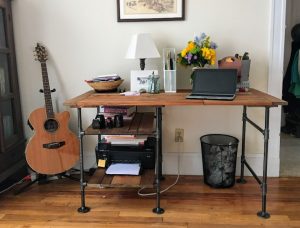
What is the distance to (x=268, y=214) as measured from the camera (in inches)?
78.1

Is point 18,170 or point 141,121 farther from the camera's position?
point 18,170

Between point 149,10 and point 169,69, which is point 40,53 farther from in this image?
point 169,69

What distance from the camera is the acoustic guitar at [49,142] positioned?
233cm

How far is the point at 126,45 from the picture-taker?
251 cm

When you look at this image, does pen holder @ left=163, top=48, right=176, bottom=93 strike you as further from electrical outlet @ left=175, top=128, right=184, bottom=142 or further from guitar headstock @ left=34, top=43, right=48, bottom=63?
guitar headstock @ left=34, top=43, right=48, bottom=63

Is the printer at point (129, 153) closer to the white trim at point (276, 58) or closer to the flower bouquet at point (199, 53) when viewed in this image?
the flower bouquet at point (199, 53)

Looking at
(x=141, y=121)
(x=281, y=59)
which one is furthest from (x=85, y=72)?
(x=281, y=59)

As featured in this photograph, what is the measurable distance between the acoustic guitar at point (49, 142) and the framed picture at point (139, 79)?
597 mm

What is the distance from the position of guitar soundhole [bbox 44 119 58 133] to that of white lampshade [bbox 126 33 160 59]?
0.79 m

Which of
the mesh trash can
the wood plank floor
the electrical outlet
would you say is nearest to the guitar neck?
the wood plank floor

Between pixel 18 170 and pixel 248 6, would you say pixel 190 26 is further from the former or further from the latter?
pixel 18 170

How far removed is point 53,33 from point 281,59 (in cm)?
188

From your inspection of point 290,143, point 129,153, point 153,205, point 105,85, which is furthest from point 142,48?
point 290,143

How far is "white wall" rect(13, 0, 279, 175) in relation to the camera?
2.42 meters
